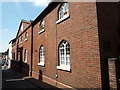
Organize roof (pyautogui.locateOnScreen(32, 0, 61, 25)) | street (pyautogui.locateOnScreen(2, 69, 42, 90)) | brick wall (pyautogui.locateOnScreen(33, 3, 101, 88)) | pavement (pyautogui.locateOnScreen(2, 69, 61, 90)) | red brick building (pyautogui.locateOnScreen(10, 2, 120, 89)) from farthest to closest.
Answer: roof (pyautogui.locateOnScreen(32, 0, 61, 25)) < street (pyautogui.locateOnScreen(2, 69, 42, 90)) < pavement (pyautogui.locateOnScreen(2, 69, 61, 90)) < brick wall (pyautogui.locateOnScreen(33, 3, 101, 88)) < red brick building (pyautogui.locateOnScreen(10, 2, 120, 89))

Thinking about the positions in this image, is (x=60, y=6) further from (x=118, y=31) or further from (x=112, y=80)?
(x=112, y=80)

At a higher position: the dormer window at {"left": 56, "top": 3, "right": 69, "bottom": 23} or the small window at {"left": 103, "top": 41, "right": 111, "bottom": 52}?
the dormer window at {"left": 56, "top": 3, "right": 69, "bottom": 23}

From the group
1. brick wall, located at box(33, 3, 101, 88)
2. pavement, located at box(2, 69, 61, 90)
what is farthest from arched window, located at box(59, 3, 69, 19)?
pavement, located at box(2, 69, 61, 90)

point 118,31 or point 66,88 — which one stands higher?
point 118,31

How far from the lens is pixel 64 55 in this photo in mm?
9828

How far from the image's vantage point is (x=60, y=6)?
35.2 feet

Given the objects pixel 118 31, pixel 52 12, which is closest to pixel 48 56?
pixel 52 12

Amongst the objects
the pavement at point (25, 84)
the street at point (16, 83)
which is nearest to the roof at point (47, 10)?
the pavement at point (25, 84)

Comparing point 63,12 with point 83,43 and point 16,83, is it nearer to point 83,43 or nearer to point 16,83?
point 83,43

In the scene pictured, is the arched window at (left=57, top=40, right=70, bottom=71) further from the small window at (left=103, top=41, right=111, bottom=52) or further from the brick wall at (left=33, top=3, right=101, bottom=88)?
the small window at (left=103, top=41, right=111, bottom=52)

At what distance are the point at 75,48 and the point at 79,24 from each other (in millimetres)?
1448

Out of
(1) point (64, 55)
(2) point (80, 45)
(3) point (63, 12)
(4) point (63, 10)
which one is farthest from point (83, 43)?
(4) point (63, 10)

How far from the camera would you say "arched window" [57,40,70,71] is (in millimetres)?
9445

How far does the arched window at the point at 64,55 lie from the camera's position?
31.0 ft
